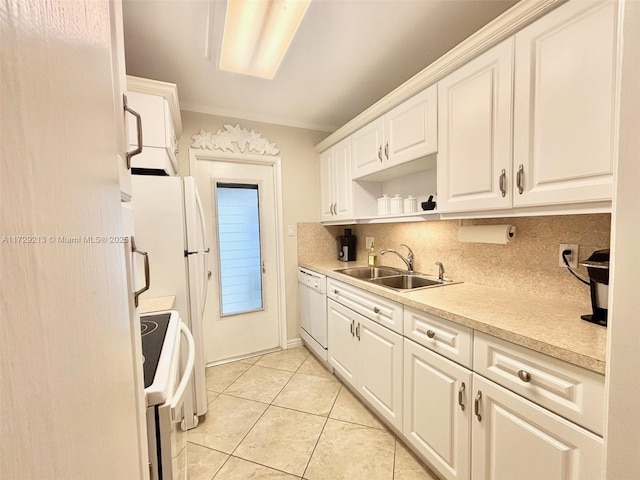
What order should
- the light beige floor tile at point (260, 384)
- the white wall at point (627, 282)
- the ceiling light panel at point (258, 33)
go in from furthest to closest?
the light beige floor tile at point (260, 384) < the ceiling light panel at point (258, 33) < the white wall at point (627, 282)

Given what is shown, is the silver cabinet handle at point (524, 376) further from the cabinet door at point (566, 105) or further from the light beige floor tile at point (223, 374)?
the light beige floor tile at point (223, 374)

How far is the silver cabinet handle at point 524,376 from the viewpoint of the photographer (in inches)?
37.2

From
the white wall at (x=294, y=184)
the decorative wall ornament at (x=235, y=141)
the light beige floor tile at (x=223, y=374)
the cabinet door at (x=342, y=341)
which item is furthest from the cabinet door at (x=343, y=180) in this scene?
the light beige floor tile at (x=223, y=374)

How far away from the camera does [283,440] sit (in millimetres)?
1679

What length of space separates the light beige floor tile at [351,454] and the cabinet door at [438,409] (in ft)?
0.69

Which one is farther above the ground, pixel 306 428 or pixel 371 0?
pixel 371 0

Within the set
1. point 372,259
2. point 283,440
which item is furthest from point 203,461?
point 372,259

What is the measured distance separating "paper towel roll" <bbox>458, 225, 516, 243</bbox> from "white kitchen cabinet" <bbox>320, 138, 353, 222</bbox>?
103cm

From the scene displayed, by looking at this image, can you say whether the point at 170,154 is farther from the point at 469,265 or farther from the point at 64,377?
the point at 469,265

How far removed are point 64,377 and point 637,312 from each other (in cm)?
86

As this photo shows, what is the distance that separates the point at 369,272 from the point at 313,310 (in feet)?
2.17

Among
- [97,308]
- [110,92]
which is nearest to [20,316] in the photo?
[97,308]

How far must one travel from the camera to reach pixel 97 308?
0.38 meters

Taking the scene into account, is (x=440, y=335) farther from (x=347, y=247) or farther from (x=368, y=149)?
(x=347, y=247)
